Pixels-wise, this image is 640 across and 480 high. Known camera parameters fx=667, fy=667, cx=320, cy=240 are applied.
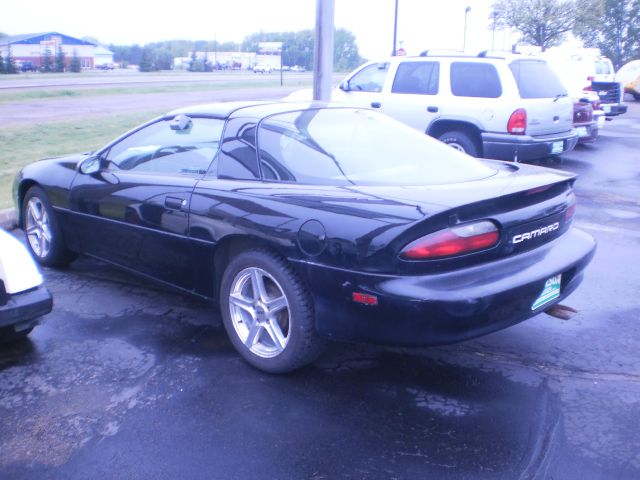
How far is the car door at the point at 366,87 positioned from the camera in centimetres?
1048

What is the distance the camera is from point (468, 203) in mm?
3111

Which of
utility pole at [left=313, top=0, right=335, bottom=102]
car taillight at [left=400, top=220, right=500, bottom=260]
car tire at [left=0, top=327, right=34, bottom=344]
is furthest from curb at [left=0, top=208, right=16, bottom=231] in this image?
car taillight at [left=400, top=220, right=500, bottom=260]

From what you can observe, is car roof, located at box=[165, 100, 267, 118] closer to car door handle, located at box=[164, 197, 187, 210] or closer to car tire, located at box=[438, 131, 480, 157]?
car door handle, located at box=[164, 197, 187, 210]

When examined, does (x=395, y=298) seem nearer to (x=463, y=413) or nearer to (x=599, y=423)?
(x=463, y=413)

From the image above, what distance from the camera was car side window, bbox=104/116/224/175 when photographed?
13.6ft

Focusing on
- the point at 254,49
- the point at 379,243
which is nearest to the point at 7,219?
the point at 379,243

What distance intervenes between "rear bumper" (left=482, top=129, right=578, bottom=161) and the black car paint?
5.07 metres

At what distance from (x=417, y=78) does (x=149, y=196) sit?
6.79 metres

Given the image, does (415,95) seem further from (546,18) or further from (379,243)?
(546,18)

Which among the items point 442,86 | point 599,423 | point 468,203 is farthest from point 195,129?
point 442,86

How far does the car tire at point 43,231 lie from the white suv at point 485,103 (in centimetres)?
595

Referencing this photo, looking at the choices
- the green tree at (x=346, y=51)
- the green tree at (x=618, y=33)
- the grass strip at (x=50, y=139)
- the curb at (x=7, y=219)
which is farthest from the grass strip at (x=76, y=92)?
the green tree at (x=618, y=33)

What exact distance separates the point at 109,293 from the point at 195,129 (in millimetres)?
1455

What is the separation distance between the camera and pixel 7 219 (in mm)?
6734
